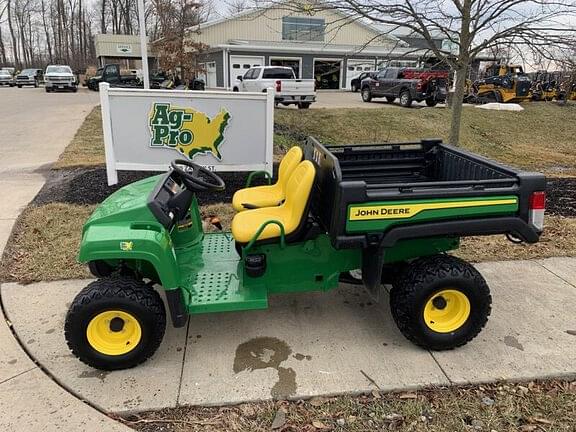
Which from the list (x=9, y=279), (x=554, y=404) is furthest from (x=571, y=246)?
(x=9, y=279)

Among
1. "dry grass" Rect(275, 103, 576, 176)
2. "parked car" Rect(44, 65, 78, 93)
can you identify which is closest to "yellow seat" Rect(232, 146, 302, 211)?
"dry grass" Rect(275, 103, 576, 176)

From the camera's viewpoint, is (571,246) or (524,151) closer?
(571,246)

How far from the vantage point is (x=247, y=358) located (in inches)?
120

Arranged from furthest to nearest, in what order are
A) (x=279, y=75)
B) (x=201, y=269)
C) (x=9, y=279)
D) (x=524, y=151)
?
(x=279, y=75) → (x=524, y=151) → (x=9, y=279) → (x=201, y=269)

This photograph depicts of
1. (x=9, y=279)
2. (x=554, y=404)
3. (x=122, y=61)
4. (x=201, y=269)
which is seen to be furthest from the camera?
(x=122, y=61)

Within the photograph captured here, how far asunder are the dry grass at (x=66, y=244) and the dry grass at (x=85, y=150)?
2.76 meters

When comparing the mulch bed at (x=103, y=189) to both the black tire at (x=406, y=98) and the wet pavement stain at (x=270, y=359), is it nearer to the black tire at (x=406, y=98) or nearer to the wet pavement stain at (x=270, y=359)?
the wet pavement stain at (x=270, y=359)

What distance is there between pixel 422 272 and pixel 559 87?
952 inches

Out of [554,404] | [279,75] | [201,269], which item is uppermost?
[279,75]

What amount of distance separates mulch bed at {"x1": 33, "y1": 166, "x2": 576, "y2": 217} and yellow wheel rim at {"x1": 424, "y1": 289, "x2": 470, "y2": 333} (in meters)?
3.61

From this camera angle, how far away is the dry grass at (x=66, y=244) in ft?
13.8

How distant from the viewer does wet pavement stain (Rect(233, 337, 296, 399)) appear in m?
2.79

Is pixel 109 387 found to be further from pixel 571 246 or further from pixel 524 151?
pixel 524 151

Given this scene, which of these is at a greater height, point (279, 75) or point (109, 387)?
point (279, 75)
